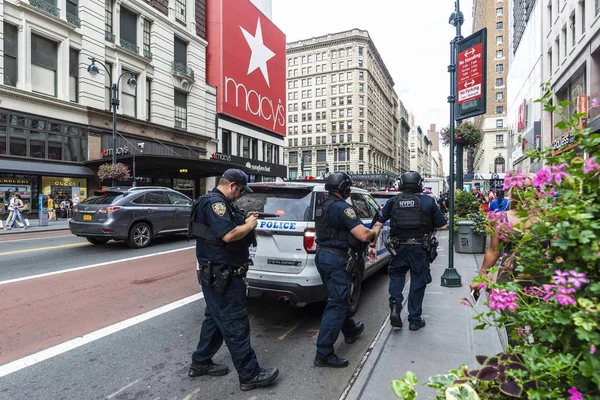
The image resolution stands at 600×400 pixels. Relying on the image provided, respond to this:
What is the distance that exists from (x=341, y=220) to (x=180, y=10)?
111 ft

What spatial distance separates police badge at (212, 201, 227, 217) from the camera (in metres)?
3.04

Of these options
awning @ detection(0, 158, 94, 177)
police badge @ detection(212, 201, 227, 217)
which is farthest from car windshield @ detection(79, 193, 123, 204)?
awning @ detection(0, 158, 94, 177)

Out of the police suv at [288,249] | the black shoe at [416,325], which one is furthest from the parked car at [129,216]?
the black shoe at [416,325]

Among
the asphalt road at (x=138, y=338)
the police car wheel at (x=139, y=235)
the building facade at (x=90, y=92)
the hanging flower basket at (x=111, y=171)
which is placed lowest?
the asphalt road at (x=138, y=338)

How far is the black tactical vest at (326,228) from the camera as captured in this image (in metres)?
3.56

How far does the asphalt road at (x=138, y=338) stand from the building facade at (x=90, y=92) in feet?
51.4

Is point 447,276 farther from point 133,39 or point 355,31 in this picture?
point 355,31

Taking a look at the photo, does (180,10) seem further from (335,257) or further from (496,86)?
(496,86)

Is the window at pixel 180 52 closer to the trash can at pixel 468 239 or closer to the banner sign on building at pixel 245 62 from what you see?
the banner sign on building at pixel 245 62

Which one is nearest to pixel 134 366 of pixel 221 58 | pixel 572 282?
pixel 572 282

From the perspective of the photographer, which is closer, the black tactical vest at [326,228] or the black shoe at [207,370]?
the black shoe at [207,370]

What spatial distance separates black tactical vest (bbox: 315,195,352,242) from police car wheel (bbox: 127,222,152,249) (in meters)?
8.22

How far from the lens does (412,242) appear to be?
14.4 ft

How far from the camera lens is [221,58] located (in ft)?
111
